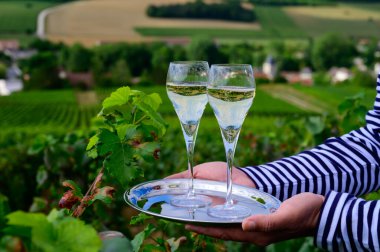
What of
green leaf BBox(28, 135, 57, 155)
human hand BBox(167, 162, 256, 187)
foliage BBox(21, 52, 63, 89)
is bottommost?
foliage BBox(21, 52, 63, 89)

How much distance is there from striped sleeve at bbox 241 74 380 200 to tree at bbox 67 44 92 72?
79.2 m

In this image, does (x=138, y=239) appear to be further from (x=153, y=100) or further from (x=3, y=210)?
(x=3, y=210)

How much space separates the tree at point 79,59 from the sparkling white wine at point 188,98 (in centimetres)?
7941

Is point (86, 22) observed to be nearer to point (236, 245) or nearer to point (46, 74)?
point (46, 74)

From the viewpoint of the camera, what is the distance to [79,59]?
81.3 meters

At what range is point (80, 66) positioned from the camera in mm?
81562

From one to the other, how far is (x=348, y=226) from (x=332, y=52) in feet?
286

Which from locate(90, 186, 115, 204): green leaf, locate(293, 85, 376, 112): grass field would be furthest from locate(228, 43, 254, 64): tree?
locate(90, 186, 115, 204): green leaf

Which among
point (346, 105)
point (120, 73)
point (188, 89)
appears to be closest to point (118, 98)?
point (188, 89)

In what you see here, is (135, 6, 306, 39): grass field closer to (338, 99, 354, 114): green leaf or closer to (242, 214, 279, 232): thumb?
(338, 99, 354, 114): green leaf

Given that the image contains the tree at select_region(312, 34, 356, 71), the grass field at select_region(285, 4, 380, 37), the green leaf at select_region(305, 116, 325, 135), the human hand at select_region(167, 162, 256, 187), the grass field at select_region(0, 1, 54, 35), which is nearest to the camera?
the human hand at select_region(167, 162, 256, 187)

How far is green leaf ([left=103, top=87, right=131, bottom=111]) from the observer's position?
4.74ft

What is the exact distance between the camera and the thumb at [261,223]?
55.0 inches

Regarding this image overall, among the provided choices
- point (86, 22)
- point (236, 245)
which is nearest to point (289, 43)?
point (86, 22)
